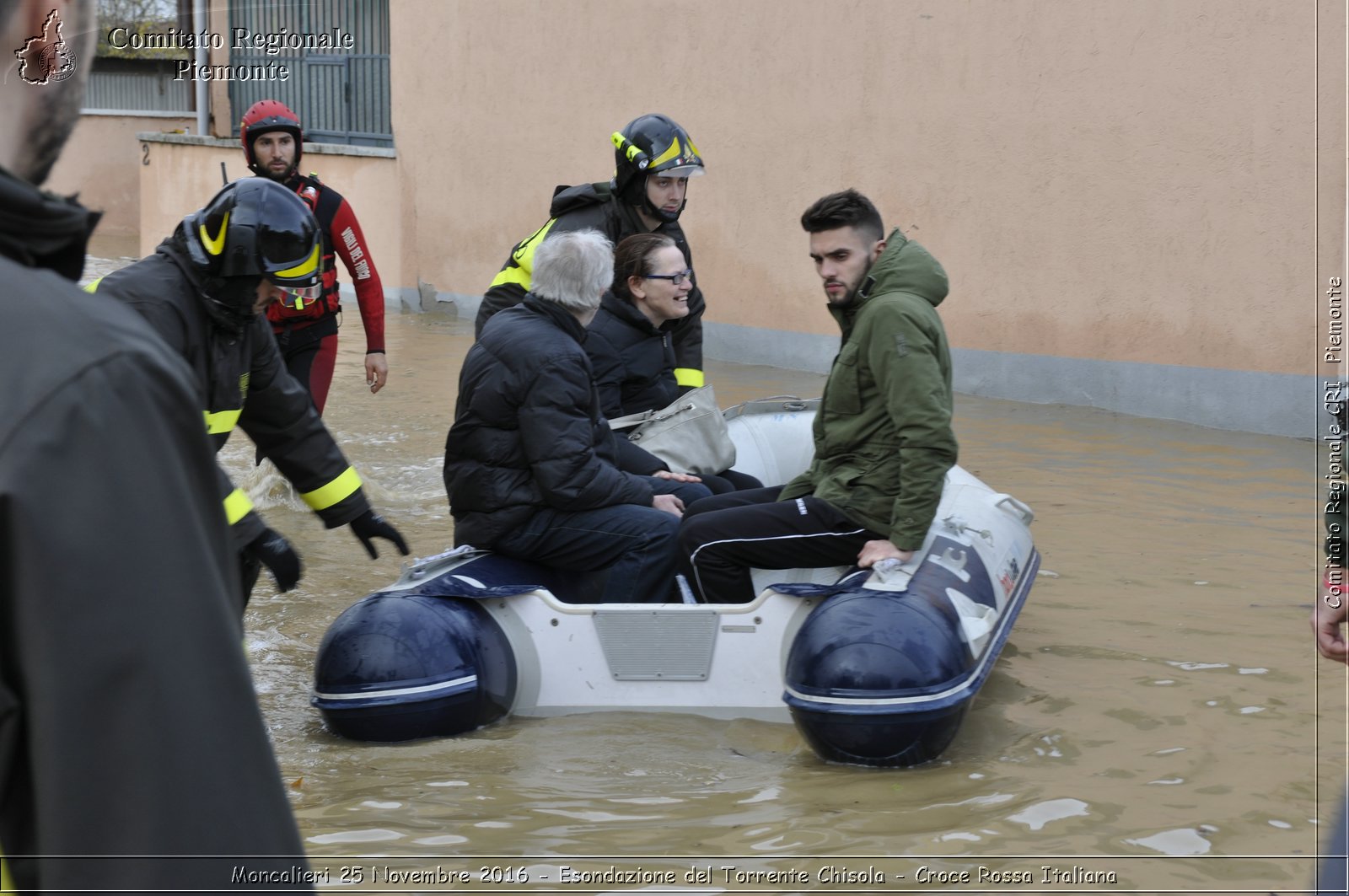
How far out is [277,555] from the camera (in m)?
3.96

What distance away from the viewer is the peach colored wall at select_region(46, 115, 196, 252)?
25.7 meters

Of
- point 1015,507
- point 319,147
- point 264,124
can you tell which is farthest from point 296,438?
point 319,147

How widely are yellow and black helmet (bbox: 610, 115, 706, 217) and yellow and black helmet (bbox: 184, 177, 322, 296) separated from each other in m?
2.33

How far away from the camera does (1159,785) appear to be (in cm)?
405

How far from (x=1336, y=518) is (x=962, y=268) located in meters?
8.30

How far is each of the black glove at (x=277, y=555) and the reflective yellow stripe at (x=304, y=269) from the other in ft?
2.30

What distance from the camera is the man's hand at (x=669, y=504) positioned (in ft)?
17.3

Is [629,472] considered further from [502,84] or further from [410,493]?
[502,84]

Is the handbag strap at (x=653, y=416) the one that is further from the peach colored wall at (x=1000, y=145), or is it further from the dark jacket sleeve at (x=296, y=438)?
the peach colored wall at (x=1000, y=145)

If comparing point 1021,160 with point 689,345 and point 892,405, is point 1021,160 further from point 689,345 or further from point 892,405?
point 892,405

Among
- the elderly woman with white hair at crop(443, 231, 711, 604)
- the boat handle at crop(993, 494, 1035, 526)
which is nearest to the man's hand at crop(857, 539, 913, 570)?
the elderly woman with white hair at crop(443, 231, 711, 604)

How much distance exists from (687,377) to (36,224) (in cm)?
545

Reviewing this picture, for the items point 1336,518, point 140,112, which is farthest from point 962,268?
point 140,112

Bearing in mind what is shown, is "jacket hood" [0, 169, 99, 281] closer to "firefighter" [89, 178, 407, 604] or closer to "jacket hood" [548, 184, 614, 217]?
"firefighter" [89, 178, 407, 604]
